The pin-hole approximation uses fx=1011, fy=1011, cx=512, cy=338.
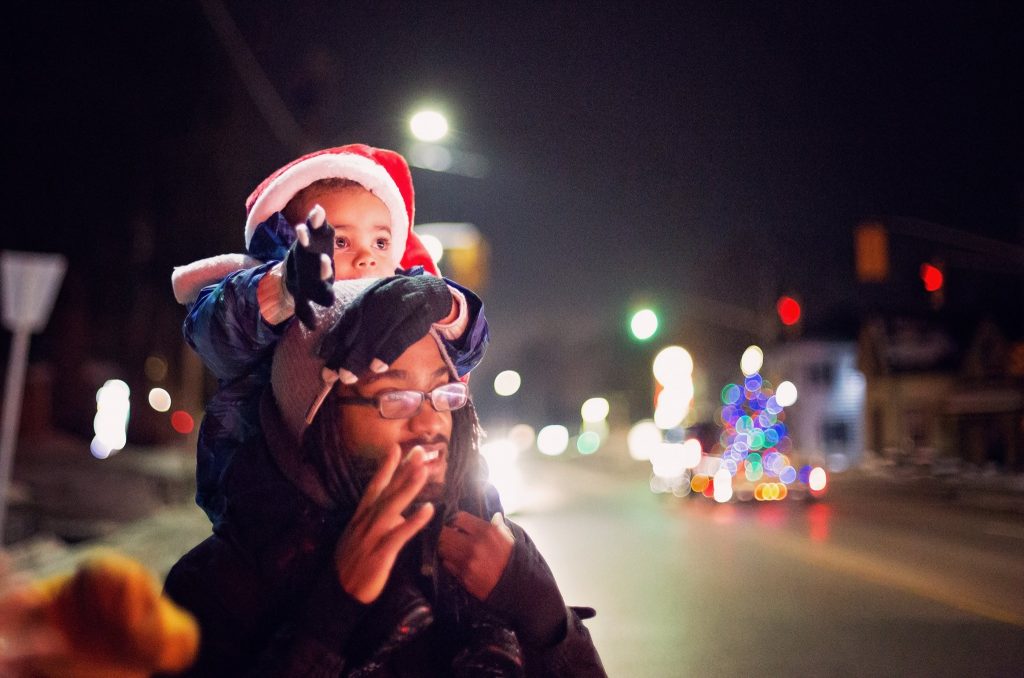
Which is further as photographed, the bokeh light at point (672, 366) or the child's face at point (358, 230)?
the bokeh light at point (672, 366)

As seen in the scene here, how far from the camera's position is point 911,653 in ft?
23.2

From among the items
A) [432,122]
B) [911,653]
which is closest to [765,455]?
[432,122]

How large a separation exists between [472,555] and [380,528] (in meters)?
0.22

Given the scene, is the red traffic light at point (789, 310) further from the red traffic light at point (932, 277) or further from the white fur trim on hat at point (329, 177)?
the white fur trim on hat at point (329, 177)

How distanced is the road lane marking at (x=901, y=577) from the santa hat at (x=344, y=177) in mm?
7323

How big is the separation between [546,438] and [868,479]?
7484 centimetres

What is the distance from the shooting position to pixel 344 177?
2.52 m

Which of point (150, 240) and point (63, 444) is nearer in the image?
point (150, 240)

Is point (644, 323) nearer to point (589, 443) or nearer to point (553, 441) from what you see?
point (589, 443)

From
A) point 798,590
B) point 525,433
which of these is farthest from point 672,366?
point 525,433

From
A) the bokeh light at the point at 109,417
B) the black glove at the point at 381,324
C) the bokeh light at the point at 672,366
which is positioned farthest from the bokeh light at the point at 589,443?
the black glove at the point at 381,324

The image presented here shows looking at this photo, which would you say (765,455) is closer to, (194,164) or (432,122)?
(432,122)

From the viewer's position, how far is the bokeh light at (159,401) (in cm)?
6156

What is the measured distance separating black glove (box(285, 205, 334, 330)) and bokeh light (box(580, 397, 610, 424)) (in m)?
119
